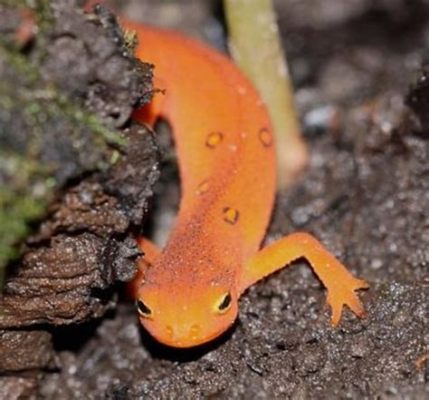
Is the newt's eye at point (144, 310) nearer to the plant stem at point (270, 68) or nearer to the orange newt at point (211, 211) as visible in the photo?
the orange newt at point (211, 211)

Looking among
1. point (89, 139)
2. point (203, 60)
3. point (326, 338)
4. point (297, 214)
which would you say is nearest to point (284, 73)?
point (203, 60)

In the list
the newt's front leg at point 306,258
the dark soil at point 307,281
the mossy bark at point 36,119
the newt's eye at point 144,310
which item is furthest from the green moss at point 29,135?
the newt's front leg at point 306,258

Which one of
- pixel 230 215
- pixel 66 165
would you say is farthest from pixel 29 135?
pixel 230 215

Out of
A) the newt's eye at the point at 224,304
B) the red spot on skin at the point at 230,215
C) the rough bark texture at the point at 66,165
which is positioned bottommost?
the red spot on skin at the point at 230,215

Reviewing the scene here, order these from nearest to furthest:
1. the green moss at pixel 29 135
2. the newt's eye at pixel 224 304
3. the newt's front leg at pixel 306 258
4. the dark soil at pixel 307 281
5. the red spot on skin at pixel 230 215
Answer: the green moss at pixel 29 135 → the dark soil at pixel 307 281 → the newt's eye at pixel 224 304 → the newt's front leg at pixel 306 258 → the red spot on skin at pixel 230 215

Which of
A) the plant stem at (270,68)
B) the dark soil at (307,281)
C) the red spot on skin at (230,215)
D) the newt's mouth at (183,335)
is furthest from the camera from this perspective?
the plant stem at (270,68)

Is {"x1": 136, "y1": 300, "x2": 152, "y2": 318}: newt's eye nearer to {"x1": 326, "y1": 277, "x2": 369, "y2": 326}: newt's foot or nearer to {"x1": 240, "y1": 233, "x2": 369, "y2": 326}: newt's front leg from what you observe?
{"x1": 240, "y1": 233, "x2": 369, "y2": 326}: newt's front leg

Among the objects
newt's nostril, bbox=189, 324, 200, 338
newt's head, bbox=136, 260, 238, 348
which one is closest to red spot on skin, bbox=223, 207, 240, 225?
newt's head, bbox=136, 260, 238, 348

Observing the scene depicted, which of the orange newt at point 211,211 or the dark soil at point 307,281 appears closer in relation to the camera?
the dark soil at point 307,281

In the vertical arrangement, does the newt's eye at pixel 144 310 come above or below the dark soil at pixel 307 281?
above
